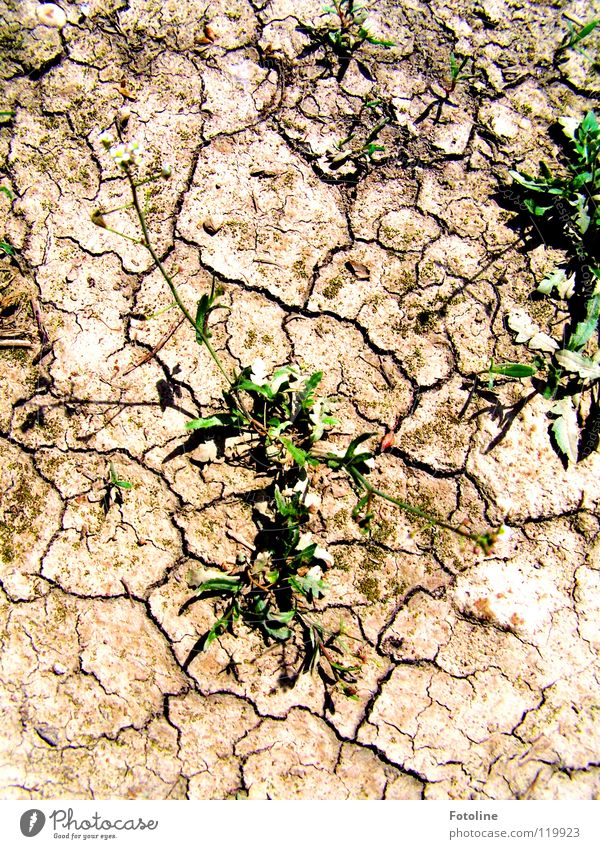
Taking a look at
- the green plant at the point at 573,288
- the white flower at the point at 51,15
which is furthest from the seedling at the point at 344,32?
the white flower at the point at 51,15

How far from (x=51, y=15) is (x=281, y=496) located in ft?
8.17

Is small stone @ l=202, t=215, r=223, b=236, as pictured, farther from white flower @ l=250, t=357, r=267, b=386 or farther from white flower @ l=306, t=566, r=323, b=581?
white flower @ l=306, t=566, r=323, b=581

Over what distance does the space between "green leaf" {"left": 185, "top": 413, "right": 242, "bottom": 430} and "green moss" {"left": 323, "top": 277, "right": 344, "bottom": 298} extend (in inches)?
27.1

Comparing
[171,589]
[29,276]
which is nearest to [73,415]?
[29,276]

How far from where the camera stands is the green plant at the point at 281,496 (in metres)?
2.25

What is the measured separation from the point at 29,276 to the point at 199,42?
1.38 metres

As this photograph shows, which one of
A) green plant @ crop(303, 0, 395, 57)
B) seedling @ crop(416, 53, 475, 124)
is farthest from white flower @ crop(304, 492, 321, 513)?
green plant @ crop(303, 0, 395, 57)

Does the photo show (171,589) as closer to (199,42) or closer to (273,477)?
(273,477)

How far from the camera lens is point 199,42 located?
9.07 ft

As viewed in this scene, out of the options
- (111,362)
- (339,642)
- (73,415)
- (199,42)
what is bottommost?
(339,642)

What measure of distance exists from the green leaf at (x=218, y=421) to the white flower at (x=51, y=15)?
2.03 metres

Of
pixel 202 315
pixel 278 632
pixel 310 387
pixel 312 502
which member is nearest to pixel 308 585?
pixel 278 632

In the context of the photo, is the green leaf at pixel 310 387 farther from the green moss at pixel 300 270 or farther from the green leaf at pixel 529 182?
the green leaf at pixel 529 182

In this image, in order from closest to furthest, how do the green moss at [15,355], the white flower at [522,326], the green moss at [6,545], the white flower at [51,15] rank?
1. the green moss at [6,545]
2. the green moss at [15,355]
3. the white flower at [522,326]
4. the white flower at [51,15]
